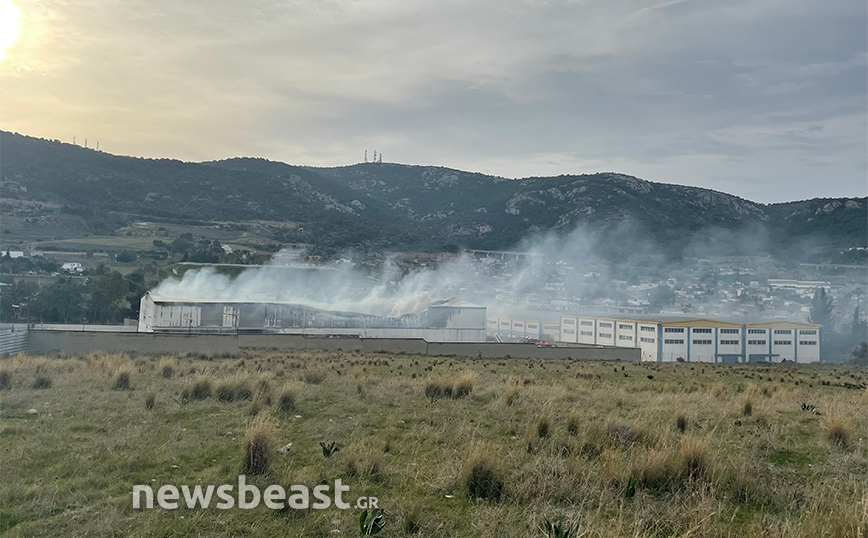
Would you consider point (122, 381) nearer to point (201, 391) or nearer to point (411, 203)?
point (201, 391)

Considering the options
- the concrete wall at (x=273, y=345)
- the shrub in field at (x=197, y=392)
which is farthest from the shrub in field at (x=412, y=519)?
the concrete wall at (x=273, y=345)

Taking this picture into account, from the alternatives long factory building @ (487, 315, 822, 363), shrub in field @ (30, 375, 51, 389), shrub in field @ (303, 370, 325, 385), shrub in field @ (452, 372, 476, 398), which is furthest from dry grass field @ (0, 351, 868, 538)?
long factory building @ (487, 315, 822, 363)

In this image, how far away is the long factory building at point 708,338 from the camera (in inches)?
2100

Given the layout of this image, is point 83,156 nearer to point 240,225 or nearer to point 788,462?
point 240,225

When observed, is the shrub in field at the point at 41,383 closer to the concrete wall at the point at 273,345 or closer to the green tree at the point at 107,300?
the concrete wall at the point at 273,345

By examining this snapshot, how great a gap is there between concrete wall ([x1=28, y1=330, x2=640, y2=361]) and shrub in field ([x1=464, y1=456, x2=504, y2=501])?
26113mm

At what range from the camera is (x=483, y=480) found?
5453 mm

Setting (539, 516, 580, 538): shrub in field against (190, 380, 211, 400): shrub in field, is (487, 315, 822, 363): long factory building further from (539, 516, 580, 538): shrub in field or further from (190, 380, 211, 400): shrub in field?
(539, 516, 580, 538): shrub in field

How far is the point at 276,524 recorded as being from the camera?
459 centimetres

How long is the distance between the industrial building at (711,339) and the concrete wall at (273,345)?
13.9 metres

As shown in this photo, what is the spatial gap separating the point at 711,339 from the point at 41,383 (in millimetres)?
55830

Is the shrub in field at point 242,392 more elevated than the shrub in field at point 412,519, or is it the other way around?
the shrub in field at point 412,519

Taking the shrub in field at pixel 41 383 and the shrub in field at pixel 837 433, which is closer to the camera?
the shrub in field at pixel 837 433

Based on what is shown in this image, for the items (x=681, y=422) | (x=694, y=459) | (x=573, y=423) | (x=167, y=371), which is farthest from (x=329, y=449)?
(x=167, y=371)
